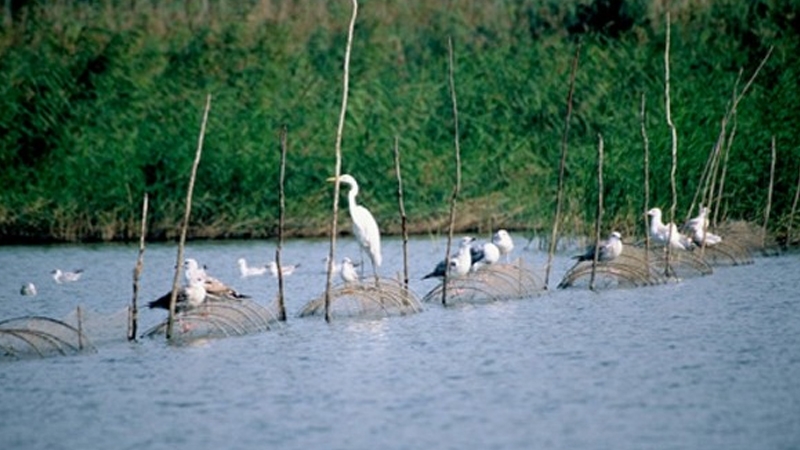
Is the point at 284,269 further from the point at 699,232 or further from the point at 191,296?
the point at 191,296

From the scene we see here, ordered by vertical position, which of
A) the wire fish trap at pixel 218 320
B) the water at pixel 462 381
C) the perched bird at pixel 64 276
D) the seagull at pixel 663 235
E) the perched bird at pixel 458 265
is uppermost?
the seagull at pixel 663 235

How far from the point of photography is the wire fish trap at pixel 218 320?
17781mm

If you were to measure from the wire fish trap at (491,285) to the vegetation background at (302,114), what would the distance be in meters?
8.07

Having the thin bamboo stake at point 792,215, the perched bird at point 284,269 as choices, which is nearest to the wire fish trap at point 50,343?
the perched bird at point 284,269

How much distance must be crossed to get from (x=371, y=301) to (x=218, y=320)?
7.29ft

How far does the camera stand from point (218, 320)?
17906 millimetres

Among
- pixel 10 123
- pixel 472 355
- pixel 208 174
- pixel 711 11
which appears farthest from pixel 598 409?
pixel 711 11

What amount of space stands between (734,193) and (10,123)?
48.7ft

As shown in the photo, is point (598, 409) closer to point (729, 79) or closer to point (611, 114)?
Answer: point (729, 79)

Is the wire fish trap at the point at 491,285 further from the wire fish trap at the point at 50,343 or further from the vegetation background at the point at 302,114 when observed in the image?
the vegetation background at the point at 302,114

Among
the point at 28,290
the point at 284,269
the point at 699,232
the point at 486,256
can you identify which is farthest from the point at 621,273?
the point at 28,290

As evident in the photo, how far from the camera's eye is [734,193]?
28.3 m

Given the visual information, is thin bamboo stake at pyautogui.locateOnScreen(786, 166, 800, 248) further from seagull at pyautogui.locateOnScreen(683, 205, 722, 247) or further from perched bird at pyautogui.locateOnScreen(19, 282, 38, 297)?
perched bird at pyautogui.locateOnScreen(19, 282, 38, 297)

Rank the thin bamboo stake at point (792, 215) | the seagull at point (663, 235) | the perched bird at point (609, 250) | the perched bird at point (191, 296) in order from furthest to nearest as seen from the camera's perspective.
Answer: the thin bamboo stake at point (792, 215) → the seagull at point (663, 235) → the perched bird at point (609, 250) → the perched bird at point (191, 296)
